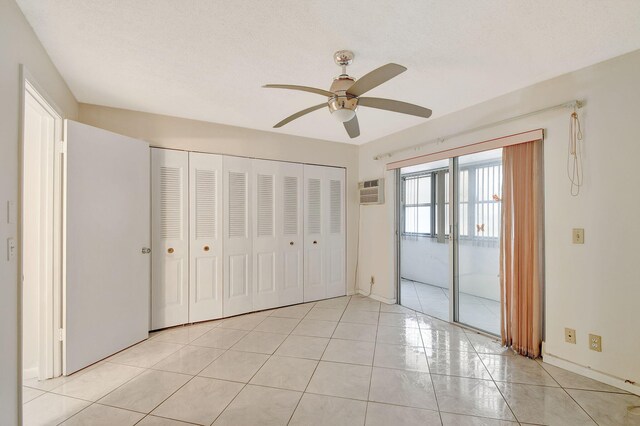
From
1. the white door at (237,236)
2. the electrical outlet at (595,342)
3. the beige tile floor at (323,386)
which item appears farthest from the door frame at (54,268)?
the electrical outlet at (595,342)

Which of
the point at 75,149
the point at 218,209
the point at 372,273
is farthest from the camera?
the point at 372,273

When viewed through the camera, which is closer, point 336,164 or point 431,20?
point 431,20

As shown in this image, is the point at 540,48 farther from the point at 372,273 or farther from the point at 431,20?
the point at 372,273

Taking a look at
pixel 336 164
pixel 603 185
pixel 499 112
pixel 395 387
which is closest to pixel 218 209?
pixel 336 164

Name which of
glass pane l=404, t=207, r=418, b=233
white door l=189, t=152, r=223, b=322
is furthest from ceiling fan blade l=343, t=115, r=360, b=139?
glass pane l=404, t=207, r=418, b=233

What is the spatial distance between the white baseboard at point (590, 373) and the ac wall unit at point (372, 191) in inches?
95.7

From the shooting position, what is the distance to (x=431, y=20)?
5.38ft

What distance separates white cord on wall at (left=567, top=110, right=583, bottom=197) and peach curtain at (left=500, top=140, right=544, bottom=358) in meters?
0.22

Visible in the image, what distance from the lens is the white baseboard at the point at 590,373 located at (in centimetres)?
195

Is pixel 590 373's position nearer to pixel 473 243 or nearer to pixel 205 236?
pixel 473 243

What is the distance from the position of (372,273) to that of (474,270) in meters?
1.47

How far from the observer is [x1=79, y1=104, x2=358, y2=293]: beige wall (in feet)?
9.77

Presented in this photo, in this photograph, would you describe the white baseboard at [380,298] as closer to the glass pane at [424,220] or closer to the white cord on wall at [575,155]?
the glass pane at [424,220]

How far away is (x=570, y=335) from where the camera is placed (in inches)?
88.7
